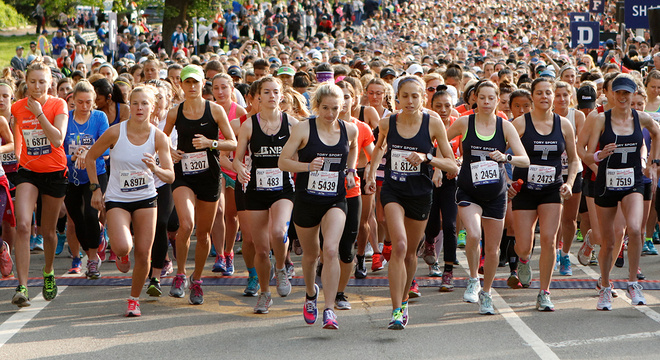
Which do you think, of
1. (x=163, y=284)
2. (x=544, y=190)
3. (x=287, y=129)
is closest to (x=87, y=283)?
(x=163, y=284)

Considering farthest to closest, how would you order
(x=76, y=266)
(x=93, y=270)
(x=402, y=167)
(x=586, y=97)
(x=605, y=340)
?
(x=586, y=97) → (x=76, y=266) → (x=93, y=270) → (x=402, y=167) → (x=605, y=340)

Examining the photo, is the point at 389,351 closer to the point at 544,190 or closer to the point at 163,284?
the point at 544,190

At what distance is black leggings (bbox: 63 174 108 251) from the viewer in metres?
9.05

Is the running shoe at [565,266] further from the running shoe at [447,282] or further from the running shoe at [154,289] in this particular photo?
the running shoe at [154,289]

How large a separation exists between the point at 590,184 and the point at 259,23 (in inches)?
1353

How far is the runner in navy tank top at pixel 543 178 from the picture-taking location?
776 cm

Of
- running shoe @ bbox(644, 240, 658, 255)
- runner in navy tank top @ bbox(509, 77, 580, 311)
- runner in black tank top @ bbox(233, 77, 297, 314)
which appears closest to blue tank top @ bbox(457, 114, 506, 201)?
runner in navy tank top @ bbox(509, 77, 580, 311)

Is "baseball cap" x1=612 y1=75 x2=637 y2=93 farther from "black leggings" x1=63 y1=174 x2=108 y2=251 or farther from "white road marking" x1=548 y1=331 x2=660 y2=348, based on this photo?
"black leggings" x1=63 y1=174 x2=108 y2=251

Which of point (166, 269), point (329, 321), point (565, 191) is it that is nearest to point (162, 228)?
point (166, 269)

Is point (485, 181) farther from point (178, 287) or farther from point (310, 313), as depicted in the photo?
point (178, 287)

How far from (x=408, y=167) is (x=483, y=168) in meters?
0.73

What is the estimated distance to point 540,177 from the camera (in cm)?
778

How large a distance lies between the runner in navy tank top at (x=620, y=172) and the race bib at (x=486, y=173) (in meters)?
0.96

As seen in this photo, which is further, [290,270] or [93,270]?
[290,270]
